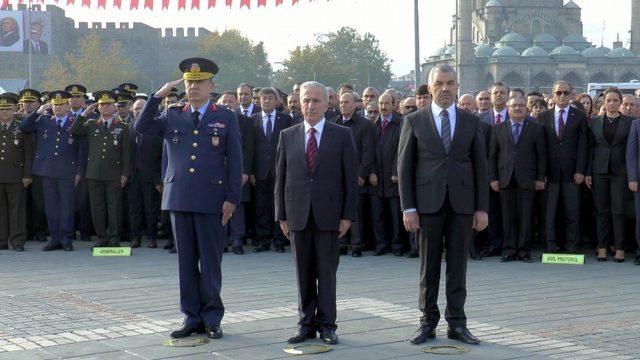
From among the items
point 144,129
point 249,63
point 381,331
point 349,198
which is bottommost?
point 381,331

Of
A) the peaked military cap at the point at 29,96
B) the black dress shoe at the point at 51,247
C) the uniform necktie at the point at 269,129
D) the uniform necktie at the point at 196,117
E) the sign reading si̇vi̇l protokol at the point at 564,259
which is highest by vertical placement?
the peaked military cap at the point at 29,96

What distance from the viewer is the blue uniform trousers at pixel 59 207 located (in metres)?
14.8

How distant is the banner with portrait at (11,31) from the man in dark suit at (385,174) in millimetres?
102727

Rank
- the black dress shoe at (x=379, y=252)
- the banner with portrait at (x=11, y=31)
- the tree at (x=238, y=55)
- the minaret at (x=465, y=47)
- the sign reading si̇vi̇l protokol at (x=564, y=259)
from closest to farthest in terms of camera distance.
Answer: the sign reading si̇vi̇l protokol at (x=564, y=259)
the black dress shoe at (x=379, y=252)
the banner with portrait at (x=11, y=31)
the minaret at (x=465, y=47)
the tree at (x=238, y=55)

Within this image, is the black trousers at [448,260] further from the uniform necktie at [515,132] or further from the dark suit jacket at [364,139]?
the dark suit jacket at [364,139]

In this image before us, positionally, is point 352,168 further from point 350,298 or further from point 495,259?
point 495,259

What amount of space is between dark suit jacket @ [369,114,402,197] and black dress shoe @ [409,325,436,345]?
5956 mm

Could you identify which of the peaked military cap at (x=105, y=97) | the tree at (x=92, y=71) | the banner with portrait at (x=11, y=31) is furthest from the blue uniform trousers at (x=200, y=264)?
the banner with portrait at (x=11, y=31)

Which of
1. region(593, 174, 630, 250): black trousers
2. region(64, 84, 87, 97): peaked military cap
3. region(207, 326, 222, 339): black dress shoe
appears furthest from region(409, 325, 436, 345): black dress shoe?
region(64, 84, 87, 97): peaked military cap

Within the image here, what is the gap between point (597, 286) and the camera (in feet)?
36.3

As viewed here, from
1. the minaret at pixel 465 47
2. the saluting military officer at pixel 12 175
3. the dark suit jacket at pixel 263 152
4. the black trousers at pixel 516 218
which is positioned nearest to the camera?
the black trousers at pixel 516 218

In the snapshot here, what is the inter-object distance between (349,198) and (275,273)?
395 centimetres

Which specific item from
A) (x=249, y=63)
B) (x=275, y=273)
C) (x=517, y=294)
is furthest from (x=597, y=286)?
(x=249, y=63)

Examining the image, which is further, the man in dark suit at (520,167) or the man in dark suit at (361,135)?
the man in dark suit at (361,135)
